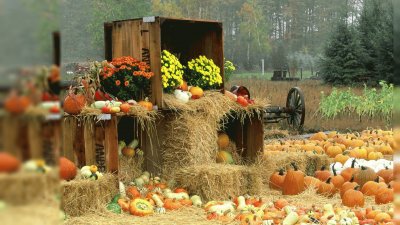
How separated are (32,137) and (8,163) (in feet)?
0.16

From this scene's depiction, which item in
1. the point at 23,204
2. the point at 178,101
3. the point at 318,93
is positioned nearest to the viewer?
the point at 23,204

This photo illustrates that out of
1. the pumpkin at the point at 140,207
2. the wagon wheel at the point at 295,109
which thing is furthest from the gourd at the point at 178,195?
the wagon wheel at the point at 295,109

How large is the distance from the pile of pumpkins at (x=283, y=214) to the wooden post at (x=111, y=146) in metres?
0.85

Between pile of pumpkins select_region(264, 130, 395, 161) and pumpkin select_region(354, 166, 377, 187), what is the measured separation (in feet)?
4.41

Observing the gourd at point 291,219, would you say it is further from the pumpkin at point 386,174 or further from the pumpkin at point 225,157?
the pumpkin at point 225,157

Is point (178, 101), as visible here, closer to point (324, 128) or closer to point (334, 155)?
point (334, 155)

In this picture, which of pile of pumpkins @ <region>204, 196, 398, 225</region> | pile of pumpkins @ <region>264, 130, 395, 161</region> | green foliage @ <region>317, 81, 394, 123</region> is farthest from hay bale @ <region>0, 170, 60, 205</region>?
green foliage @ <region>317, 81, 394, 123</region>

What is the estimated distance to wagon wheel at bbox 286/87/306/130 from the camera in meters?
13.6

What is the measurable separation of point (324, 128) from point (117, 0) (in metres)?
32.4

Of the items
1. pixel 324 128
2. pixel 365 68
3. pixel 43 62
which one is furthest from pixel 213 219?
pixel 365 68

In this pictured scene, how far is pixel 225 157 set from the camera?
24.6ft

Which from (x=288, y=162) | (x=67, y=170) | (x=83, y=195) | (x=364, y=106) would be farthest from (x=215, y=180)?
(x=364, y=106)

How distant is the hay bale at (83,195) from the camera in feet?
17.9

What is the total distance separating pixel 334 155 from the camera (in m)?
9.17
